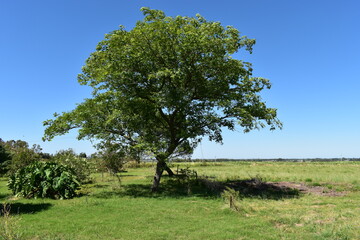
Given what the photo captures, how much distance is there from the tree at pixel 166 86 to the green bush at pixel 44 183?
103 inches

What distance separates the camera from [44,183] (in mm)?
17578

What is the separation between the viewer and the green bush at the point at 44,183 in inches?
688

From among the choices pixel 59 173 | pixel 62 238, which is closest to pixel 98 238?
pixel 62 238

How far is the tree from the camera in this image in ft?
58.5

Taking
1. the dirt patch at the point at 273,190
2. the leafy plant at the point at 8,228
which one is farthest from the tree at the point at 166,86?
the leafy plant at the point at 8,228

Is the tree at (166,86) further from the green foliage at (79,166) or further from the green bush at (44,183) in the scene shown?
the green foliage at (79,166)

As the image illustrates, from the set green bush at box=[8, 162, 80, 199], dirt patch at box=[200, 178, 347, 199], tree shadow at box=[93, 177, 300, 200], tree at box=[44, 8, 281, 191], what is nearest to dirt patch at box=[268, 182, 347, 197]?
dirt patch at box=[200, 178, 347, 199]

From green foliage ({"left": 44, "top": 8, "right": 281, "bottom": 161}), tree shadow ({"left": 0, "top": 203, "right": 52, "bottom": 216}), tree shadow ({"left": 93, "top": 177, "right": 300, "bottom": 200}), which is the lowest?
tree shadow ({"left": 93, "top": 177, "right": 300, "bottom": 200})

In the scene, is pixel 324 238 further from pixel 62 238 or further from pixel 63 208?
pixel 63 208

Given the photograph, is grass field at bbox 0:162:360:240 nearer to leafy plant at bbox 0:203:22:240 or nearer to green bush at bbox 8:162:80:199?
leafy plant at bbox 0:203:22:240

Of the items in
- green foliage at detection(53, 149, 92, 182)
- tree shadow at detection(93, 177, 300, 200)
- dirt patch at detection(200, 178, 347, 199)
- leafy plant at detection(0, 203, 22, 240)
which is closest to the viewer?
leafy plant at detection(0, 203, 22, 240)

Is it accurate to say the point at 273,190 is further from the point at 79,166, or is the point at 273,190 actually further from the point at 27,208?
the point at 79,166

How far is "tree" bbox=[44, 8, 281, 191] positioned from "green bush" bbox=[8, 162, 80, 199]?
2620 mm

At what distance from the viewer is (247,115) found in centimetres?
1800
